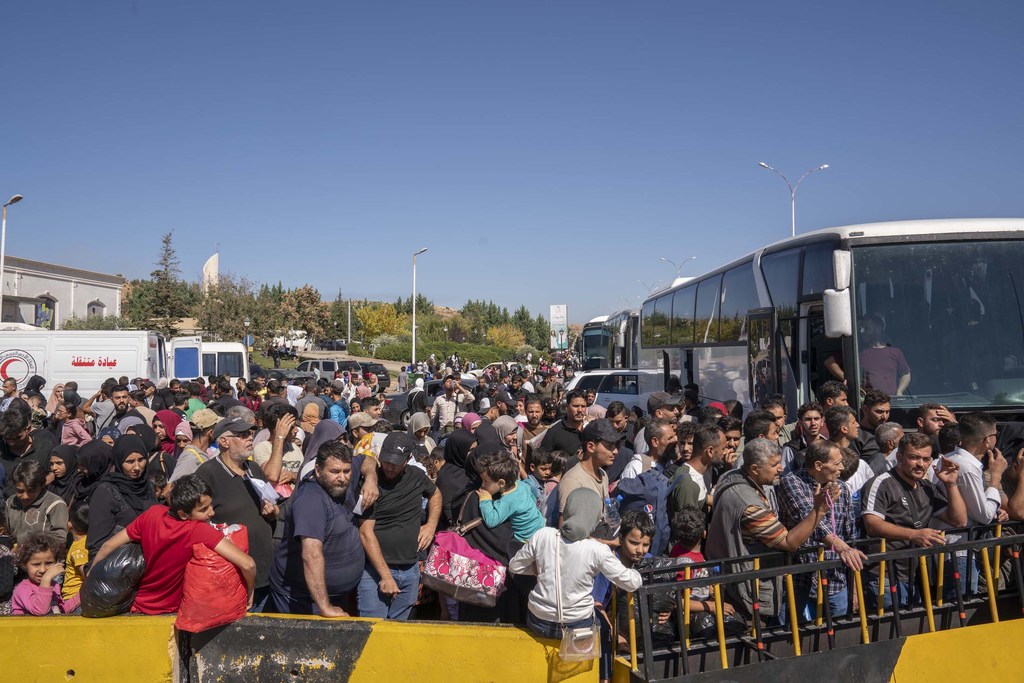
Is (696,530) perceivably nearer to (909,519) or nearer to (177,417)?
(909,519)

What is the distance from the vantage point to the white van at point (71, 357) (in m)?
19.1

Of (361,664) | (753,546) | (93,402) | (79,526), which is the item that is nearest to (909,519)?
(753,546)

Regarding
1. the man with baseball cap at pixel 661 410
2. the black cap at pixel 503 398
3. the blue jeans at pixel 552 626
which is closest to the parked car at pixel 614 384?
the black cap at pixel 503 398

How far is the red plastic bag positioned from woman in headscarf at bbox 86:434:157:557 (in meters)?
1.84

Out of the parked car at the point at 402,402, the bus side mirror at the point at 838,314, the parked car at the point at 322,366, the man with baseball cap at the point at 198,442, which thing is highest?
the bus side mirror at the point at 838,314

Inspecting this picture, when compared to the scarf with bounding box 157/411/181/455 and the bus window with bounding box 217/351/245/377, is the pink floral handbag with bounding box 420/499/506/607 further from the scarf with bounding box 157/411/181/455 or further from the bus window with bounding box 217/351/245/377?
the bus window with bounding box 217/351/245/377

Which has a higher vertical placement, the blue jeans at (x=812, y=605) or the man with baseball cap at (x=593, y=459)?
the man with baseball cap at (x=593, y=459)

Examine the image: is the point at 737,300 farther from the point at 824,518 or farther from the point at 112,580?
the point at 112,580

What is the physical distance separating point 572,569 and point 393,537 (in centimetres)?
156

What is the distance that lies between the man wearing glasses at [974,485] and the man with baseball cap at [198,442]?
17.7 feet

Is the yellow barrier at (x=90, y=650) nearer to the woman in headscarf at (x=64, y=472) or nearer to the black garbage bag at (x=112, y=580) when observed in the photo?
the black garbage bag at (x=112, y=580)

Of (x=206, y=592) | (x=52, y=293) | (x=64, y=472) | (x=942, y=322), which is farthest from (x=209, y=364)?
(x=52, y=293)

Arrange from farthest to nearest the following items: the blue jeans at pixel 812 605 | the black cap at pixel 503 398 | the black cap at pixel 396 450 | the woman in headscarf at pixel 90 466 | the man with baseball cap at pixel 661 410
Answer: the black cap at pixel 503 398 < the man with baseball cap at pixel 661 410 < the woman in headscarf at pixel 90 466 < the black cap at pixel 396 450 < the blue jeans at pixel 812 605

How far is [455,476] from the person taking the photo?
6703mm
